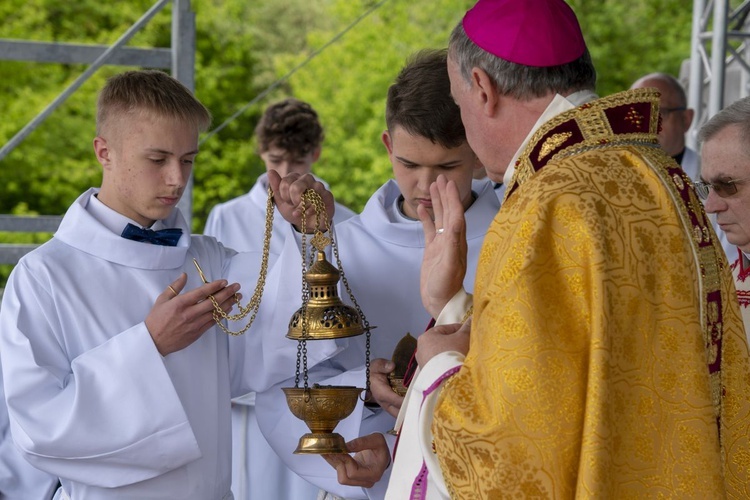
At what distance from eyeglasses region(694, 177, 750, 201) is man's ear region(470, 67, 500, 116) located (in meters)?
1.16

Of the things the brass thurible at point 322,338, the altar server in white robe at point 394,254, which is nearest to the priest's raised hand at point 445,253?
the brass thurible at point 322,338

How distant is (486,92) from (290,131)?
4231mm

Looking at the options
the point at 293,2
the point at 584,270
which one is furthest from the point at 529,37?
the point at 293,2

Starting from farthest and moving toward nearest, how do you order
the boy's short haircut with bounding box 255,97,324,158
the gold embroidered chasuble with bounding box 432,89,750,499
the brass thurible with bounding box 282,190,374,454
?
the boy's short haircut with bounding box 255,97,324,158 → the brass thurible with bounding box 282,190,374,454 → the gold embroidered chasuble with bounding box 432,89,750,499

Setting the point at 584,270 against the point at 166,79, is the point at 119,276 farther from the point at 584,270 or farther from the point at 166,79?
the point at 584,270

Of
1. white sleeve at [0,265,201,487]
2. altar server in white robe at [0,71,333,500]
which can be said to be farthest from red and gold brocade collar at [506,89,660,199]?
white sleeve at [0,265,201,487]

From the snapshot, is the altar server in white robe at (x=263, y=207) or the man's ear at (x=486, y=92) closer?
the man's ear at (x=486, y=92)

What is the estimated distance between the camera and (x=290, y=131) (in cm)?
631

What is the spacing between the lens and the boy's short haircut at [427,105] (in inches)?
127

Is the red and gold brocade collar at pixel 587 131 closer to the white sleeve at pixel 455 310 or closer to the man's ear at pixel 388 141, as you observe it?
the white sleeve at pixel 455 310

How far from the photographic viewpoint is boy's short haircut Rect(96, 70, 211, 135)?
10.1ft

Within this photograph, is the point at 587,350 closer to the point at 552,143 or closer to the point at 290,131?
the point at 552,143

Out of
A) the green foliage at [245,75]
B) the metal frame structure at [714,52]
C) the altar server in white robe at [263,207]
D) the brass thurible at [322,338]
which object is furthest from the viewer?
the green foliage at [245,75]

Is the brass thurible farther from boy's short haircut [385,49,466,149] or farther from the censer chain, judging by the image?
boy's short haircut [385,49,466,149]
